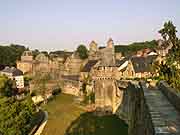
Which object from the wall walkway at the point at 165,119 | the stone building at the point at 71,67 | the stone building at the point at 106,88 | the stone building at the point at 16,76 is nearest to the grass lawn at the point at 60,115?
the stone building at the point at 106,88

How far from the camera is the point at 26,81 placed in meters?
70.5

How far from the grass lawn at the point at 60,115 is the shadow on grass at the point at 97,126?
967 millimetres

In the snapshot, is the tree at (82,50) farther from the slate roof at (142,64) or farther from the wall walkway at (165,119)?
the wall walkway at (165,119)

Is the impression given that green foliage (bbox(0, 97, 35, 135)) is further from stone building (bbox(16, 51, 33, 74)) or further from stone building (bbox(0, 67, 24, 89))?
stone building (bbox(16, 51, 33, 74))

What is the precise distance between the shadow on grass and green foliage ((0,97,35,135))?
472 cm

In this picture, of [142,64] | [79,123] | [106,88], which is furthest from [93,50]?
[79,123]

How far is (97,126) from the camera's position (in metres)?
29.8

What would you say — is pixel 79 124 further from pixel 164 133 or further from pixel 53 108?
pixel 164 133

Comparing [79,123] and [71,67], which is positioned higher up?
[71,67]

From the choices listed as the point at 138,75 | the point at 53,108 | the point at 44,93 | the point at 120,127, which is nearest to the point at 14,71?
the point at 44,93

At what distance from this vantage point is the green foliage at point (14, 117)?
23875mm

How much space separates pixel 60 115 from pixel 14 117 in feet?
40.4

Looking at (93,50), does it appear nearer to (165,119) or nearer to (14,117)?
(14,117)

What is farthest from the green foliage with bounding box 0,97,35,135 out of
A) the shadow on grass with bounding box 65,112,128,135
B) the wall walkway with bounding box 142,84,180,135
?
the wall walkway with bounding box 142,84,180,135
